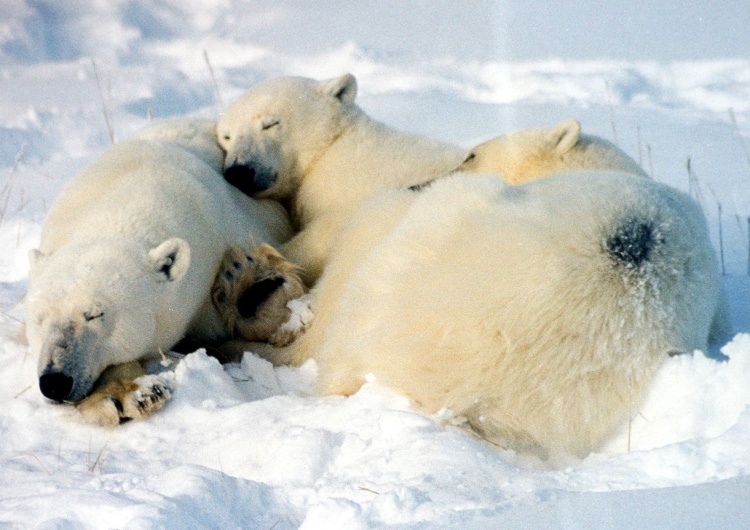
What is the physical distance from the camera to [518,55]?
4.67 metres

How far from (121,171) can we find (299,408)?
176 centimetres

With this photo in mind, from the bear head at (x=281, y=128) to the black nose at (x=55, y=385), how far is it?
198 cm

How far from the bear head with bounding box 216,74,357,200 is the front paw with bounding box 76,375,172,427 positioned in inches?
73.3

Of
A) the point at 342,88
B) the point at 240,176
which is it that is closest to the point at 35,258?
the point at 240,176

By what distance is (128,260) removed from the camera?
3570 mm

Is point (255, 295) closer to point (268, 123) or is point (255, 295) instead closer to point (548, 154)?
point (268, 123)

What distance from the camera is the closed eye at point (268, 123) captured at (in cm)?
516

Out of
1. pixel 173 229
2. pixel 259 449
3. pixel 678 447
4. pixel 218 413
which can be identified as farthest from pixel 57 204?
pixel 678 447

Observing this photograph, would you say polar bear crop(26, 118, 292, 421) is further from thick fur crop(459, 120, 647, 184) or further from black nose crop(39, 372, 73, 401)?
thick fur crop(459, 120, 647, 184)


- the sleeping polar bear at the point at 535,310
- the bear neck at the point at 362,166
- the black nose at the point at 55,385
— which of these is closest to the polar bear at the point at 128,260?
the black nose at the point at 55,385

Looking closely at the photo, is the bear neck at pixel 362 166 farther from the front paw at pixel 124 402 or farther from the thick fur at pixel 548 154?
the front paw at pixel 124 402

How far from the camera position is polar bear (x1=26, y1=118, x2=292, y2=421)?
333cm

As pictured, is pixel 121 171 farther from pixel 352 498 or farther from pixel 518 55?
pixel 352 498

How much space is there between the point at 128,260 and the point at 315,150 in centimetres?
196
